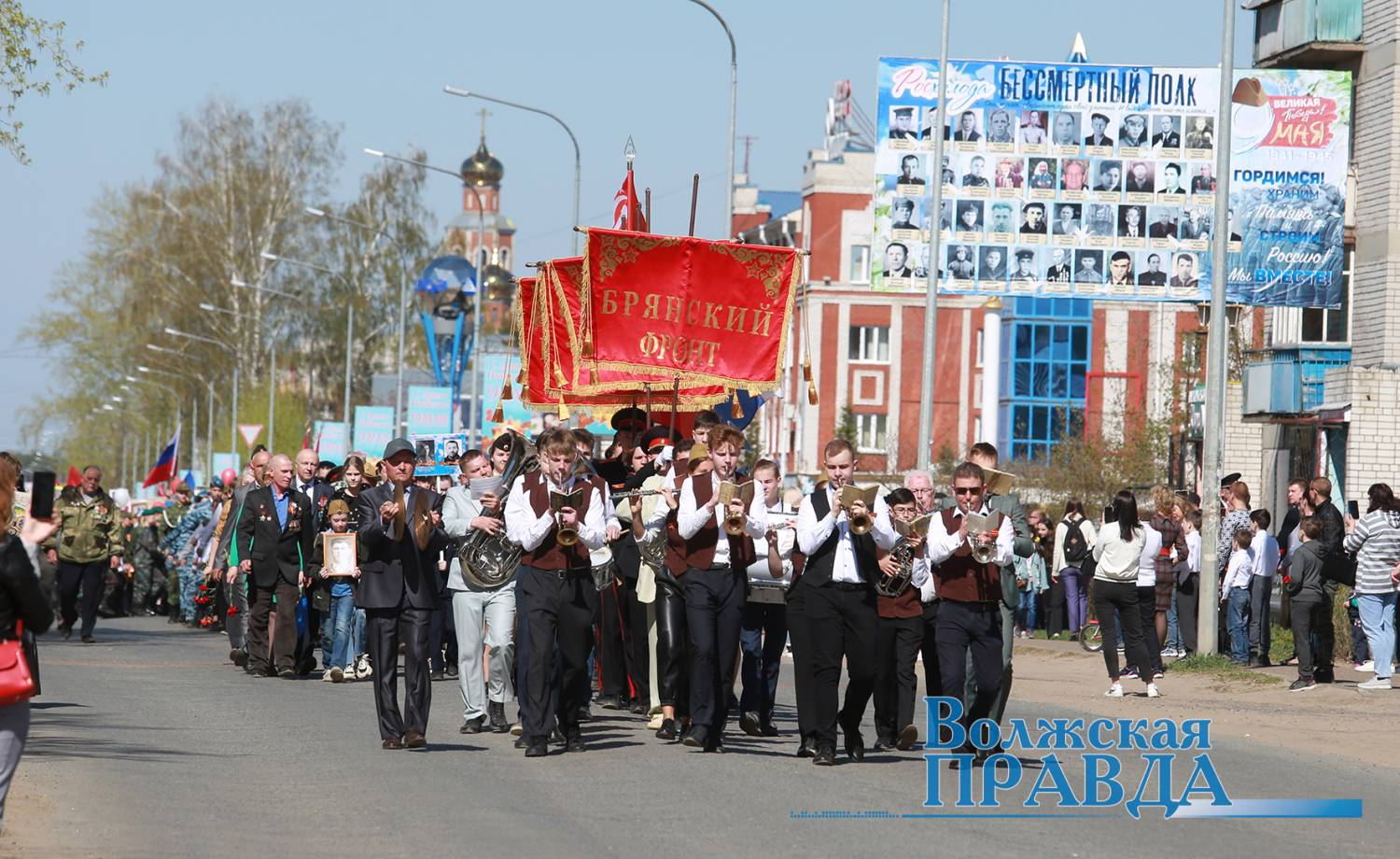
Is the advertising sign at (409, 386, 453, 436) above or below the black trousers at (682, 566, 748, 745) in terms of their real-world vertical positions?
above

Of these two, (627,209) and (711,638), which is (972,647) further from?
(627,209)

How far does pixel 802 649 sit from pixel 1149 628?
25.9 feet

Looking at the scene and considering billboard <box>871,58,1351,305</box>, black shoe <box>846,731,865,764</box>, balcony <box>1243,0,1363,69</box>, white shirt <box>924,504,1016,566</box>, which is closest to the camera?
white shirt <box>924,504,1016,566</box>

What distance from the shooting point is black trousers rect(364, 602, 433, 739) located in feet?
45.0

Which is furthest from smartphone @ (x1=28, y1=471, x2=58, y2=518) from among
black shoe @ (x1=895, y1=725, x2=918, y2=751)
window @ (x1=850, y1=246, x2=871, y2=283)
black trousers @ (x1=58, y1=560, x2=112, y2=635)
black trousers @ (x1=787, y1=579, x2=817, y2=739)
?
window @ (x1=850, y1=246, x2=871, y2=283)

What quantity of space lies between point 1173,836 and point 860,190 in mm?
79845

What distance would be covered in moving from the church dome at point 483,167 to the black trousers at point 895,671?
11507cm

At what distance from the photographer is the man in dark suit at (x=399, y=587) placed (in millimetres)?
13672

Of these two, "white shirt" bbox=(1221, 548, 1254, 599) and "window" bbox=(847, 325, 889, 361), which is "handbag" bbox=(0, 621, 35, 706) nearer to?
"white shirt" bbox=(1221, 548, 1254, 599)

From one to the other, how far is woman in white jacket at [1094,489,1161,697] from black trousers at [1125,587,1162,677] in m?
0.05

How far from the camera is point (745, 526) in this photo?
13.3 m

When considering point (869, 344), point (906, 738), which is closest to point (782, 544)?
point (906, 738)

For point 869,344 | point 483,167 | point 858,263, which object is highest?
point 483,167

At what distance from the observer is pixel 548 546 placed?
13.7 metres
